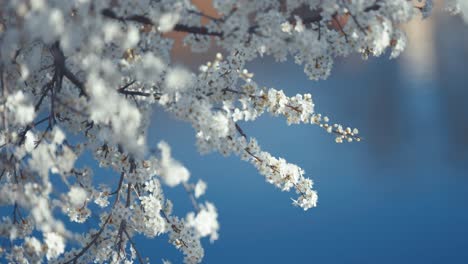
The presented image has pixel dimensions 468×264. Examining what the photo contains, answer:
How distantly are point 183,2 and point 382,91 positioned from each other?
22.8 m

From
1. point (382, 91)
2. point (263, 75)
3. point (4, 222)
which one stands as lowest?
point (4, 222)

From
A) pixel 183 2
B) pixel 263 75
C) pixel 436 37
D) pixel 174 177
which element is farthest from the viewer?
pixel 436 37

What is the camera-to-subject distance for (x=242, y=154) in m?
4.49

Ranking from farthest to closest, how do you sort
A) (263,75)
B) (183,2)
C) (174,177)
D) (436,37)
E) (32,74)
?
1. (436,37)
2. (263,75)
3. (32,74)
4. (183,2)
5. (174,177)

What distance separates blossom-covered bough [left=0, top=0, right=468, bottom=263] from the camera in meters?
3.38

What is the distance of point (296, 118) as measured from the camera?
4.71 m

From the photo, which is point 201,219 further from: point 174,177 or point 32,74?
point 32,74

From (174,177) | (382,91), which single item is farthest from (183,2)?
(382,91)

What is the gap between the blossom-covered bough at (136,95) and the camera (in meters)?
3.38

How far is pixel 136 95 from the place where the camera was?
4.43m

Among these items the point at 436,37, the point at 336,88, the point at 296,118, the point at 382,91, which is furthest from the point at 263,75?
the point at 296,118

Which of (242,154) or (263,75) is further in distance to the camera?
(263,75)

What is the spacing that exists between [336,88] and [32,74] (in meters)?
23.2

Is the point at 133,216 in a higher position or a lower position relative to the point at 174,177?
higher
